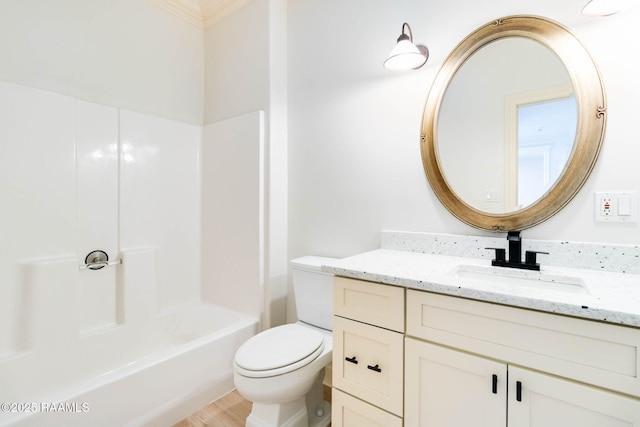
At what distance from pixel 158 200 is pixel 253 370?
5.00 feet

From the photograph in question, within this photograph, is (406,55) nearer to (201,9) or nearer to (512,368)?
(512,368)

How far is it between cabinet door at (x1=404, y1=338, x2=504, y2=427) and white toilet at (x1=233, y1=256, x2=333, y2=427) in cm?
55

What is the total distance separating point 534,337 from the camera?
773 mm

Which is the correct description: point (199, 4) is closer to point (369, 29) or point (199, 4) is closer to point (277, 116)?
point (277, 116)

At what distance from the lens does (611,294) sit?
2.64 feet

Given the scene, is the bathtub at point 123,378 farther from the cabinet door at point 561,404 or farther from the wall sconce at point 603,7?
the wall sconce at point 603,7

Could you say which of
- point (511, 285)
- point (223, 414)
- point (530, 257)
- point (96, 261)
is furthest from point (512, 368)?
point (96, 261)

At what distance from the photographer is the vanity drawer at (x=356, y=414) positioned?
1015mm

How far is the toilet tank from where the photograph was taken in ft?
5.51

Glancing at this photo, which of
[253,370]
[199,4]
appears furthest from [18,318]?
[199,4]

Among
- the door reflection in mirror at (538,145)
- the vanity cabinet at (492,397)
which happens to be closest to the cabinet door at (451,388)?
the vanity cabinet at (492,397)

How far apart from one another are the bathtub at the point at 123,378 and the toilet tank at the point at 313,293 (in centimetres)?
46

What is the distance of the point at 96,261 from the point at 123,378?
84cm

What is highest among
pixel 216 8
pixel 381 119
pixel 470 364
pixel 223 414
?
pixel 216 8
